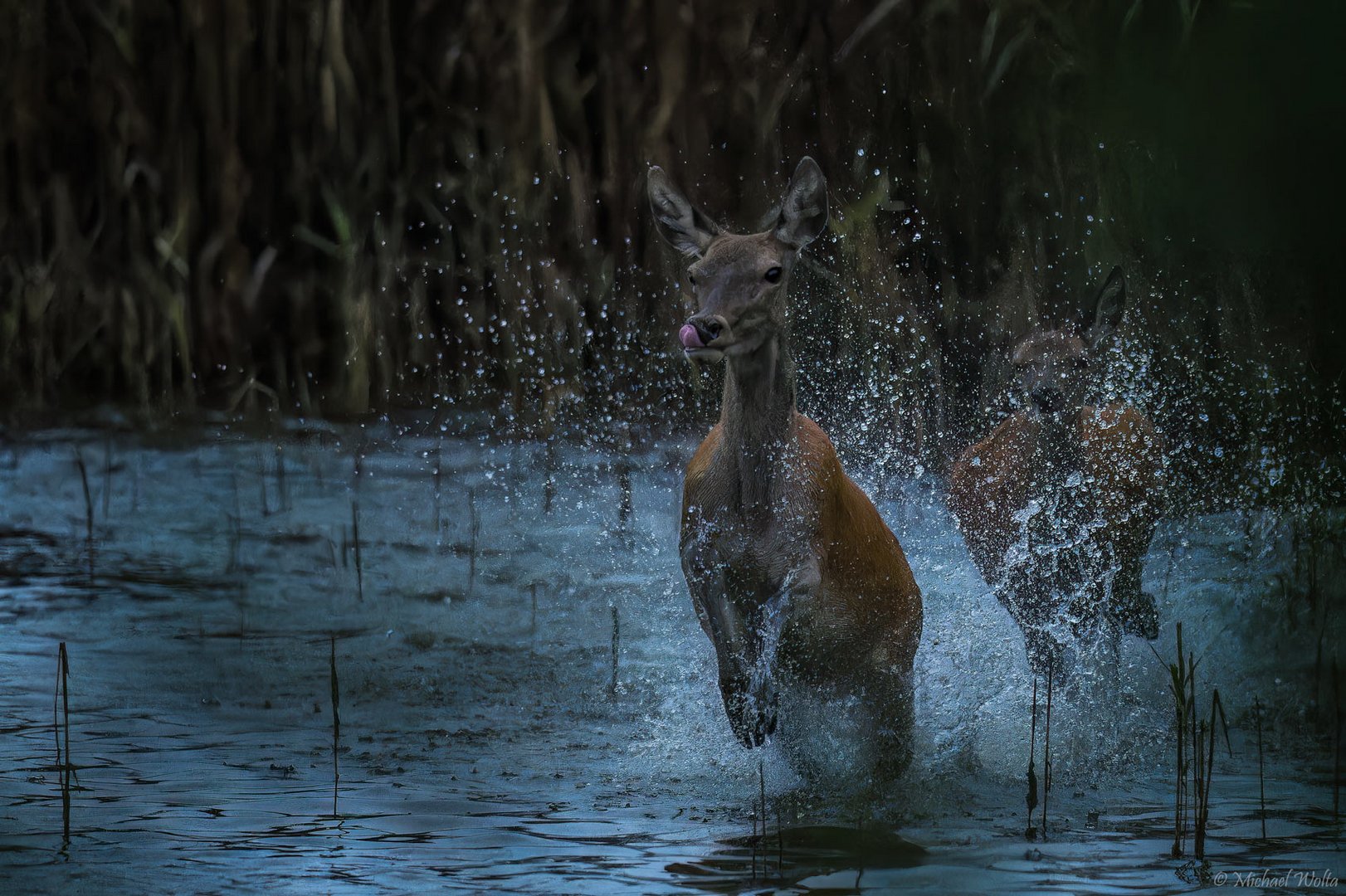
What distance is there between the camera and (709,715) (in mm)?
7348

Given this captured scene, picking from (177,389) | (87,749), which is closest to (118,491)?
(177,389)

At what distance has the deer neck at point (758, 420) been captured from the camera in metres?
6.68

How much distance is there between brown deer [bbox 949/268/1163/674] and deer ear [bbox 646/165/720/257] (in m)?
1.68

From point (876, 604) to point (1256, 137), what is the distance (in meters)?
4.08

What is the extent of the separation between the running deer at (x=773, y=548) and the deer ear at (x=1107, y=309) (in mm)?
1941

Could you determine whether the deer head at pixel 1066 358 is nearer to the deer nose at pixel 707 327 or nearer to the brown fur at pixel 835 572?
the brown fur at pixel 835 572

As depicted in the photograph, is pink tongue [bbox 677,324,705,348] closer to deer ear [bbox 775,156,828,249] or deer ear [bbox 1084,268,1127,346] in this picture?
deer ear [bbox 775,156,828,249]

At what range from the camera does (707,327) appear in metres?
A: 6.50

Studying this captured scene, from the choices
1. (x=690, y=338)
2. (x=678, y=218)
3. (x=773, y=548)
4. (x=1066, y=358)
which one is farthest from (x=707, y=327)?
(x=1066, y=358)

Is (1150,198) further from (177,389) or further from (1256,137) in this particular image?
(177,389)

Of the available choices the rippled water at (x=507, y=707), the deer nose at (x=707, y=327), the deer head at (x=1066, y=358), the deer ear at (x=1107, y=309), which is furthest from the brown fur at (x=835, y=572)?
the deer ear at (x=1107, y=309)

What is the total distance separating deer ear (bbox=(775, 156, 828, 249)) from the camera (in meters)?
7.09

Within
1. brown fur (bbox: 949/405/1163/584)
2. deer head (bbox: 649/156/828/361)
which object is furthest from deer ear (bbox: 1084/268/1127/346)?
deer head (bbox: 649/156/828/361)

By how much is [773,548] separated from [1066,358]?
2291 mm
